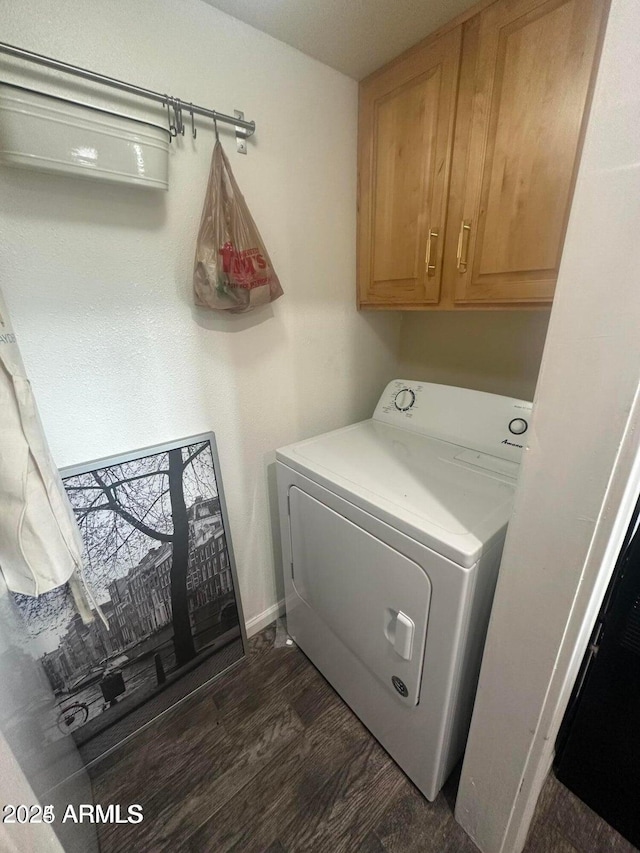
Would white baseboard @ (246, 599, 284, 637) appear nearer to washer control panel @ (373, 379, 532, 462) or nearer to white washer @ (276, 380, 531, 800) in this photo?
white washer @ (276, 380, 531, 800)

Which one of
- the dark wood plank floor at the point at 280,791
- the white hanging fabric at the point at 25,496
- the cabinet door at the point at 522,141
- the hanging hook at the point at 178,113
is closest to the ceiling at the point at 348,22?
the cabinet door at the point at 522,141

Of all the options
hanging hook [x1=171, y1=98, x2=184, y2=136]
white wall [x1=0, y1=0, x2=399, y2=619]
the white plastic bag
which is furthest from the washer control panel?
hanging hook [x1=171, y1=98, x2=184, y2=136]

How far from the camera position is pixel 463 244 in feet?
3.80

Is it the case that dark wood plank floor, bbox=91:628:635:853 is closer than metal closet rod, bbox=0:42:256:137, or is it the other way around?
metal closet rod, bbox=0:42:256:137

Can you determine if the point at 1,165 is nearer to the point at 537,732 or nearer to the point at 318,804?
the point at 537,732

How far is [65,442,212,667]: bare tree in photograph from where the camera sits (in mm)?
1154

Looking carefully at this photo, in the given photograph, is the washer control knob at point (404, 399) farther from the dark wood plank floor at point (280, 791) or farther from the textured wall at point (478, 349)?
the dark wood plank floor at point (280, 791)

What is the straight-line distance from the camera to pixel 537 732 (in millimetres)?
817

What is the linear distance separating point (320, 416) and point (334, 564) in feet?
2.33

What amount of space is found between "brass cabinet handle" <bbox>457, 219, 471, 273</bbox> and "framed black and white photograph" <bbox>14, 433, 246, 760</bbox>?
1.08m

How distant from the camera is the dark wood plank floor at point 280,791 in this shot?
1072 millimetres

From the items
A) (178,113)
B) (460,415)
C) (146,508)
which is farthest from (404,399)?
(178,113)

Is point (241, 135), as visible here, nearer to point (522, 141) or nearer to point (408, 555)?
point (522, 141)

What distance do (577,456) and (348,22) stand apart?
1.42 m
